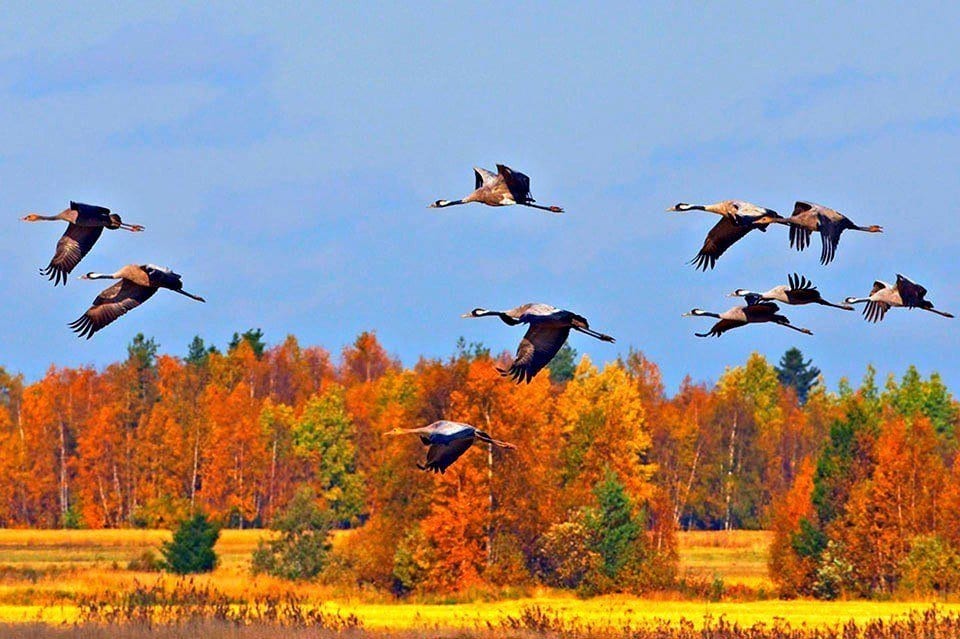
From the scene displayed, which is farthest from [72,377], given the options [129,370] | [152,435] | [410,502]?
[410,502]

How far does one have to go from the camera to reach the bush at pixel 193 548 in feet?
197

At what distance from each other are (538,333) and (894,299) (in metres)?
4.29

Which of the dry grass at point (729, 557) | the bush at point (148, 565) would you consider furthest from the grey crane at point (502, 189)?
the bush at point (148, 565)

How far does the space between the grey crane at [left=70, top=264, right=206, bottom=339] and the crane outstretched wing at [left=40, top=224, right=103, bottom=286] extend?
0.80ft

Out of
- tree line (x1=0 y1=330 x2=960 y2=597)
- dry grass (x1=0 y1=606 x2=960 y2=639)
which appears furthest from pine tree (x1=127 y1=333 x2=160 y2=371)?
dry grass (x1=0 y1=606 x2=960 y2=639)

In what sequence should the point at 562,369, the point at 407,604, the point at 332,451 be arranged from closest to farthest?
the point at 407,604
the point at 332,451
the point at 562,369

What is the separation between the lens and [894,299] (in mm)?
20875

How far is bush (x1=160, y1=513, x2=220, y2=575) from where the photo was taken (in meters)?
60.0

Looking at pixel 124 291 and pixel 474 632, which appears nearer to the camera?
pixel 124 291

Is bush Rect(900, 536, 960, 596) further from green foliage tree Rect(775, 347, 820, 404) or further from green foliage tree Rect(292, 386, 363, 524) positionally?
green foliage tree Rect(775, 347, 820, 404)

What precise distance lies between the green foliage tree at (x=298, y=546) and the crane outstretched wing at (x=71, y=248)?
35367 mm

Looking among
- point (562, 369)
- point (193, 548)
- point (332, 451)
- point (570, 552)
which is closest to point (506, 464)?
point (570, 552)

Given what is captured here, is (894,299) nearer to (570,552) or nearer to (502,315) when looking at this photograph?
(502,315)

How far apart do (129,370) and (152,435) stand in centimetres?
1032
